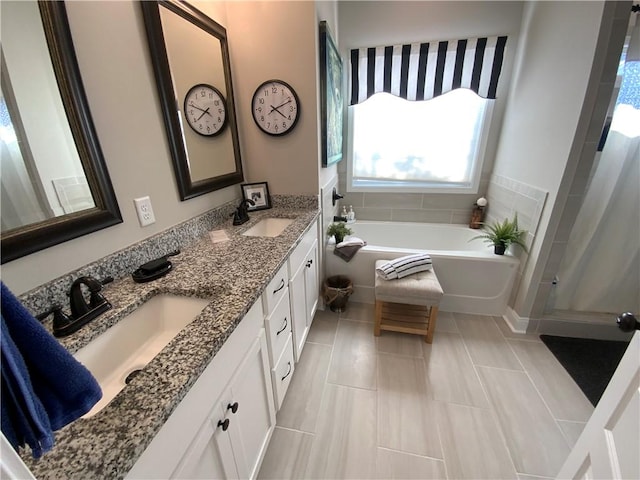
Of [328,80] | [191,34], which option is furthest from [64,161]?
[328,80]

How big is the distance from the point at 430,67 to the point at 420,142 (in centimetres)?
64

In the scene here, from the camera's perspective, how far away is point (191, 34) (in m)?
1.29

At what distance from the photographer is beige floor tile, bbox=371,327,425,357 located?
70.0 inches

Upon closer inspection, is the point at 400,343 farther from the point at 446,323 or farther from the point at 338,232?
the point at 338,232

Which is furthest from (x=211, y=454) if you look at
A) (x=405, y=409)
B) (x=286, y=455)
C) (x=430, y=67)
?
(x=430, y=67)

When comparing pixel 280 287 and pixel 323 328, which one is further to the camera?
pixel 323 328

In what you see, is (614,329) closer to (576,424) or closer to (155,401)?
(576,424)

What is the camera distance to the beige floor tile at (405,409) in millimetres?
1250

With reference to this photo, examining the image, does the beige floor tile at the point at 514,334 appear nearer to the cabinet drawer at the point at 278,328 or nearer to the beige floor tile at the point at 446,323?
the beige floor tile at the point at 446,323

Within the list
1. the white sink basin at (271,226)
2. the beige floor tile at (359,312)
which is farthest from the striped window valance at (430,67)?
the beige floor tile at (359,312)

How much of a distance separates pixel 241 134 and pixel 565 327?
2.69 metres

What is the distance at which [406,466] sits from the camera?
1.16 m

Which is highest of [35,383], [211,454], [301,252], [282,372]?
[35,383]

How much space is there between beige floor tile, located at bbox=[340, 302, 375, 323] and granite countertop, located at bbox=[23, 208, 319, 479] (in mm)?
1095
